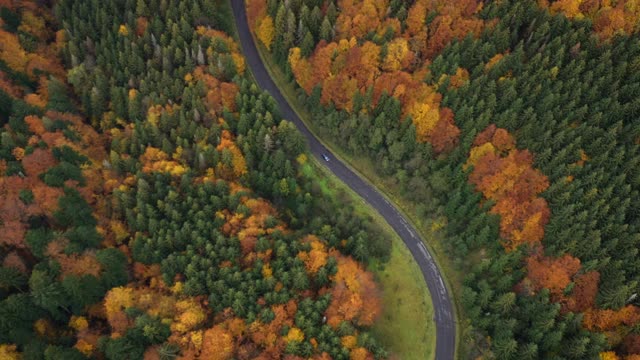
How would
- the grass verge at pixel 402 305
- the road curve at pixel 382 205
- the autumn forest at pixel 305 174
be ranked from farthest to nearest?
1. the road curve at pixel 382 205
2. the grass verge at pixel 402 305
3. the autumn forest at pixel 305 174

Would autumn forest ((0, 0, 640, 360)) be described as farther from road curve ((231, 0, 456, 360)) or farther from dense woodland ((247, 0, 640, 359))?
road curve ((231, 0, 456, 360))

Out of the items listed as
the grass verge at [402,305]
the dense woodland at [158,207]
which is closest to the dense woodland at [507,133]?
the grass verge at [402,305]

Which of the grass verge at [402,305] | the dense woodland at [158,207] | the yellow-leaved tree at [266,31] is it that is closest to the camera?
the dense woodland at [158,207]

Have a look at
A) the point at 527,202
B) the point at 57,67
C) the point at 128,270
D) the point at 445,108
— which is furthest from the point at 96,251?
the point at 527,202

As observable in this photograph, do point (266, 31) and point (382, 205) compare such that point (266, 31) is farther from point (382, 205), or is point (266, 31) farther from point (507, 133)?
point (507, 133)

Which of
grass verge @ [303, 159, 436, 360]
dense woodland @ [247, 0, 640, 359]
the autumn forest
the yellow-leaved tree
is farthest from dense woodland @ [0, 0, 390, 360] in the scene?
dense woodland @ [247, 0, 640, 359]

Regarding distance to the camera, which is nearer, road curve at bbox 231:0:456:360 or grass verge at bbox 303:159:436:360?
grass verge at bbox 303:159:436:360

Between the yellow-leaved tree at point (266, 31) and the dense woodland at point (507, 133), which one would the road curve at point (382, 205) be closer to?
the dense woodland at point (507, 133)
